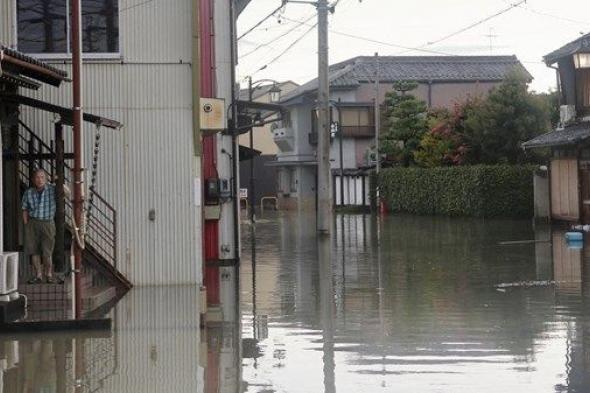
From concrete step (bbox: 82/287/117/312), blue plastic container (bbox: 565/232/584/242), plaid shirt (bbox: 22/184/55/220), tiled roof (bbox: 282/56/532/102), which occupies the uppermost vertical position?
tiled roof (bbox: 282/56/532/102)

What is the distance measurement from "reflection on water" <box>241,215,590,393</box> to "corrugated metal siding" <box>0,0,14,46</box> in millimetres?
5444

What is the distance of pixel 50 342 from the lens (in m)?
10.8

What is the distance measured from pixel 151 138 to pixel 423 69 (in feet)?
144

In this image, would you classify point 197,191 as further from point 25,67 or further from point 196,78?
point 25,67

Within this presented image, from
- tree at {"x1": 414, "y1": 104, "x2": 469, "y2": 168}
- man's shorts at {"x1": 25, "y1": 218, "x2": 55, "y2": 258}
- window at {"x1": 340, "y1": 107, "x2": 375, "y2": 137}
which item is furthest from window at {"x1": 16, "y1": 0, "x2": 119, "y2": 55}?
window at {"x1": 340, "y1": 107, "x2": 375, "y2": 137}

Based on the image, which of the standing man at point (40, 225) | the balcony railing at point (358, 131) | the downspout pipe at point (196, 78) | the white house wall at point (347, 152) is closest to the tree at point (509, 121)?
the balcony railing at point (358, 131)

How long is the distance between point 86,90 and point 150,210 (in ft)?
6.98

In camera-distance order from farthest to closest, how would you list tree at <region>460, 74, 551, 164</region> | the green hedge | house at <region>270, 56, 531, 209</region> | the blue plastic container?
house at <region>270, 56, 531, 209</region>
tree at <region>460, 74, 551, 164</region>
the green hedge
the blue plastic container

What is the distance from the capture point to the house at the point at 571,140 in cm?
3106

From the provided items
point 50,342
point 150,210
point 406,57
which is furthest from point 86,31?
point 406,57

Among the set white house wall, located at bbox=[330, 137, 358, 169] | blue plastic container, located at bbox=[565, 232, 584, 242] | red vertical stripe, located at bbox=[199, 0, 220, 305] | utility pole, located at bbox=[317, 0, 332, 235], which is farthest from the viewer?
white house wall, located at bbox=[330, 137, 358, 169]

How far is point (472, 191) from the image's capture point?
3850cm

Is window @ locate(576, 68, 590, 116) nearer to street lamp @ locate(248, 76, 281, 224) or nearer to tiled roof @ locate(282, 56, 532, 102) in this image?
street lamp @ locate(248, 76, 281, 224)

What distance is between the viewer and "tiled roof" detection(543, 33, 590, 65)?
103ft
